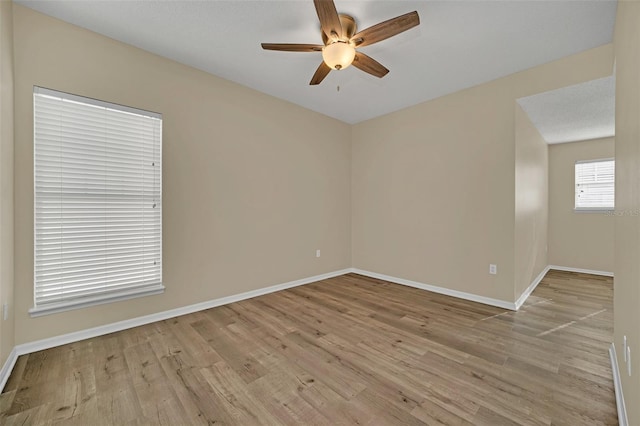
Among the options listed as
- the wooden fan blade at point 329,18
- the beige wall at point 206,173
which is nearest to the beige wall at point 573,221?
the beige wall at point 206,173

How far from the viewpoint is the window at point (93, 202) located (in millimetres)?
2150

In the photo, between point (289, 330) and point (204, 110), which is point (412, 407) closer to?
point (289, 330)

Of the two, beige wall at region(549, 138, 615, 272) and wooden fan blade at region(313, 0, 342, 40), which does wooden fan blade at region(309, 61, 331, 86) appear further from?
beige wall at region(549, 138, 615, 272)

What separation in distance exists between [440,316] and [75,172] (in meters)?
3.69

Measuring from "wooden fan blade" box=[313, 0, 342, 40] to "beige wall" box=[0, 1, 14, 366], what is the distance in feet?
6.91

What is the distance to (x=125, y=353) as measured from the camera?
2100mm

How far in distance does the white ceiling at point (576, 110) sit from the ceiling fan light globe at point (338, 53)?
219 centimetres

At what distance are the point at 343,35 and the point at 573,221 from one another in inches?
211

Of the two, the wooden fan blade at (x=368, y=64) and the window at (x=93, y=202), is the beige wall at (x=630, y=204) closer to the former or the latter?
the wooden fan blade at (x=368, y=64)

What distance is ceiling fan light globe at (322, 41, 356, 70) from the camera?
6.62 feet

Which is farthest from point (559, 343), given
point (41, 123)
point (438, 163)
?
point (41, 123)

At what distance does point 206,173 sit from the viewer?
3.02m

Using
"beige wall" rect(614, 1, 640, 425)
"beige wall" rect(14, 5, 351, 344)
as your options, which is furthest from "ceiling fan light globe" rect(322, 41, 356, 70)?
"beige wall" rect(14, 5, 351, 344)

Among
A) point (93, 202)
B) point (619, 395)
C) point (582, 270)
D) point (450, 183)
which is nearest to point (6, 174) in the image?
point (93, 202)
